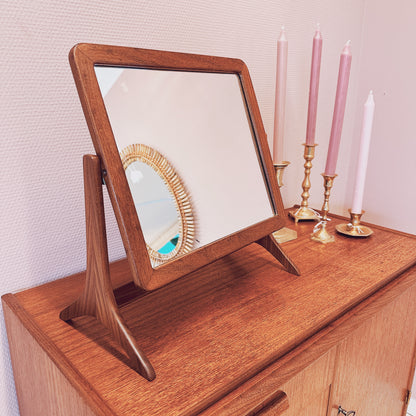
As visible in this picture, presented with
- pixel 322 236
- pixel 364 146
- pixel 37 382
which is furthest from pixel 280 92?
pixel 37 382

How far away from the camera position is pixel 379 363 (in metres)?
0.67

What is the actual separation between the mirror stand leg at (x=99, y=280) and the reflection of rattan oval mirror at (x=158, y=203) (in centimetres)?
4

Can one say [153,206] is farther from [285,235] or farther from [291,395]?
[285,235]

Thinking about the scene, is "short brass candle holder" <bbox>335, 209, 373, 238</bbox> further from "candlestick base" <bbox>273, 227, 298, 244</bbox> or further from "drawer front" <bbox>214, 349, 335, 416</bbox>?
"drawer front" <bbox>214, 349, 335, 416</bbox>

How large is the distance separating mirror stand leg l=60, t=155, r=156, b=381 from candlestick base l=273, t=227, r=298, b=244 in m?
0.42

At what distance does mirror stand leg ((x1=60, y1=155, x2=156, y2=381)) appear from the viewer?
378 mm

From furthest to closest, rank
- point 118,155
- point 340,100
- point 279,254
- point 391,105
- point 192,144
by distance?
1. point 391,105
2. point 340,100
3. point 279,254
4. point 192,144
5. point 118,155

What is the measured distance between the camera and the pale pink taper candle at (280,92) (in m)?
0.69

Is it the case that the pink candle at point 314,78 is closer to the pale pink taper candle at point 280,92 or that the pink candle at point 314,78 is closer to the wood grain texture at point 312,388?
the pale pink taper candle at point 280,92

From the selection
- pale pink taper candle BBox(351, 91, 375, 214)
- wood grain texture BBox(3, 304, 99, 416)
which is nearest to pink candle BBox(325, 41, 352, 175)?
pale pink taper candle BBox(351, 91, 375, 214)

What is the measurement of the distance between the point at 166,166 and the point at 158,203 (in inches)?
2.0

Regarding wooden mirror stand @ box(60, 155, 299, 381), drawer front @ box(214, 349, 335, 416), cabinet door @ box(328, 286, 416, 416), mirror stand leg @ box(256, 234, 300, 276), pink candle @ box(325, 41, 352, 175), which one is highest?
pink candle @ box(325, 41, 352, 175)

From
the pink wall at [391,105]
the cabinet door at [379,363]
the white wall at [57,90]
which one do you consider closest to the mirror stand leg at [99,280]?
the white wall at [57,90]

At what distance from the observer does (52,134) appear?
0.57 meters
